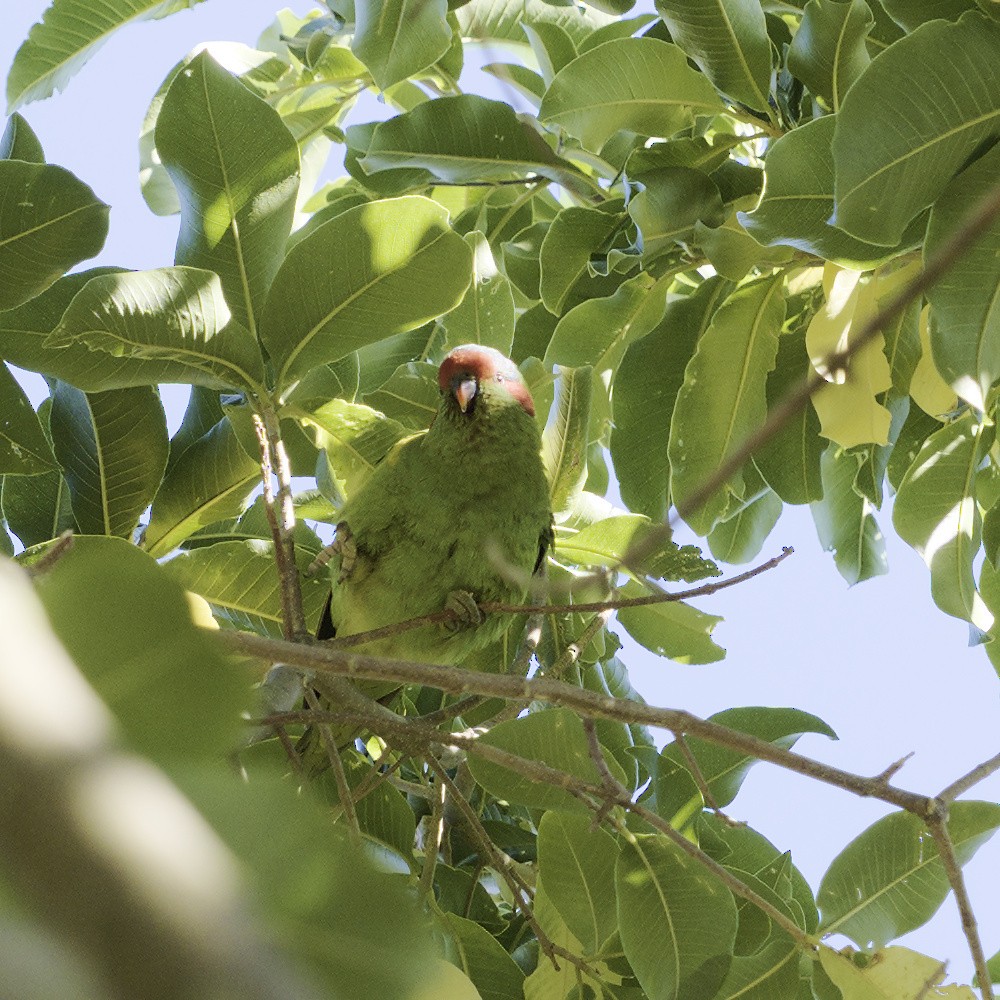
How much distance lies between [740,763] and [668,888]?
46 cm

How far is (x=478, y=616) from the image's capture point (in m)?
2.21

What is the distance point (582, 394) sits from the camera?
2.03m

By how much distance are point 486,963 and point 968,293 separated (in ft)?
Answer: 4.09

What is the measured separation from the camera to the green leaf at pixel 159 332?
1.59 metres

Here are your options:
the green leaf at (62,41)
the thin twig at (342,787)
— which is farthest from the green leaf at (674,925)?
the green leaf at (62,41)

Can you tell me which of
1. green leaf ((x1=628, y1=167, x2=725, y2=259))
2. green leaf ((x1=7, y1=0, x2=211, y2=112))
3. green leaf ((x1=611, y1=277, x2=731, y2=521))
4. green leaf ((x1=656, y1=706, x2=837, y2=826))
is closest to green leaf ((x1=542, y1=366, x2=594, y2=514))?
green leaf ((x1=611, y1=277, x2=731, y2=521))

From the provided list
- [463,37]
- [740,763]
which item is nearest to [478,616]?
[740,763]

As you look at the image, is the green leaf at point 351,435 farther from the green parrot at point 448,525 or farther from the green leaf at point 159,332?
the green leaf at point 159,332

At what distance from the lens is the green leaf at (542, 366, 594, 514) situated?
202cm

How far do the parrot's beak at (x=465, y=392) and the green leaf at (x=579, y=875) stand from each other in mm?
907

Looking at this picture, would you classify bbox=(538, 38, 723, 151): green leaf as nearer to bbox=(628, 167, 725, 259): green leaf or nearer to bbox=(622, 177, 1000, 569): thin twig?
bbox=(628, 167, 725, 259): green leaf

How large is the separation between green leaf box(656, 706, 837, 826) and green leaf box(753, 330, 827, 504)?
52cm

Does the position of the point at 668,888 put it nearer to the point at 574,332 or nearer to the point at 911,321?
the point at 574,332

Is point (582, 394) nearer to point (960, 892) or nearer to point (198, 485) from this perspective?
point (198, 485)
